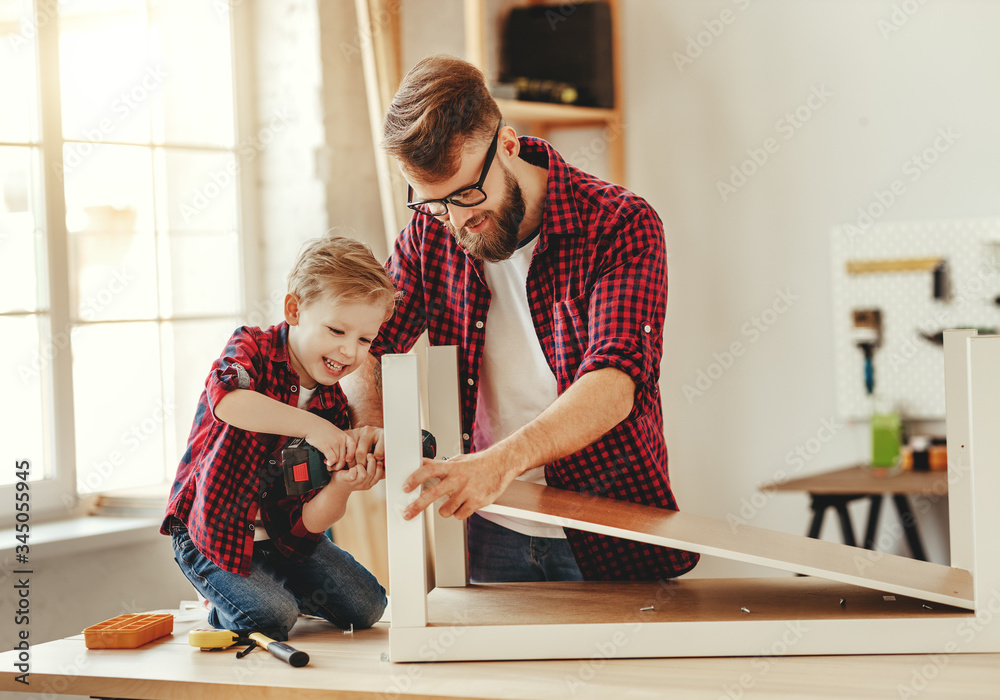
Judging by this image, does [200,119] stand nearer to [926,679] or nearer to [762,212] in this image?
[762,212]

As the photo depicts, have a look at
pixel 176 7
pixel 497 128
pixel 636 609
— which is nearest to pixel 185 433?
pixel 176 7

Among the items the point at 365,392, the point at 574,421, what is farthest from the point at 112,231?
the point at 574,421

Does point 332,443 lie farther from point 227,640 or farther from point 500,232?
point 500,232

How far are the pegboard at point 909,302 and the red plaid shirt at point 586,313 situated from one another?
2.08 m

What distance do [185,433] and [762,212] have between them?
2307 millimetres

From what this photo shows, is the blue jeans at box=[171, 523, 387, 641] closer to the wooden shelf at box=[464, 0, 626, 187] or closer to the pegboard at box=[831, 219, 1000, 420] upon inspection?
the wooden shelf at box=[464, 0, 626, 187]

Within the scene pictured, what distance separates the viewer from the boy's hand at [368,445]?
4.60ft

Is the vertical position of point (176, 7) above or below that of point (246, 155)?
above

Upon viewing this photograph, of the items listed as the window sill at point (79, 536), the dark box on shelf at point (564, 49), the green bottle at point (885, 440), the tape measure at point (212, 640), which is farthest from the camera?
the dark box on shelf at point (564, 49)

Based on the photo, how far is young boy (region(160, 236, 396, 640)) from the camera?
4.62ft

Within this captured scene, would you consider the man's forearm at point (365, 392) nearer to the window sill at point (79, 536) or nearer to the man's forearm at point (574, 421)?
the man's forearm at point (574, 421)

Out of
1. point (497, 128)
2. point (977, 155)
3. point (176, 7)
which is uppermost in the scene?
point (176, 7)

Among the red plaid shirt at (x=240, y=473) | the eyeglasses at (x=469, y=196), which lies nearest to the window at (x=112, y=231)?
the red plaid shirt at (x=240, y=473)

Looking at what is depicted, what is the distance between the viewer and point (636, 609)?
133cm
